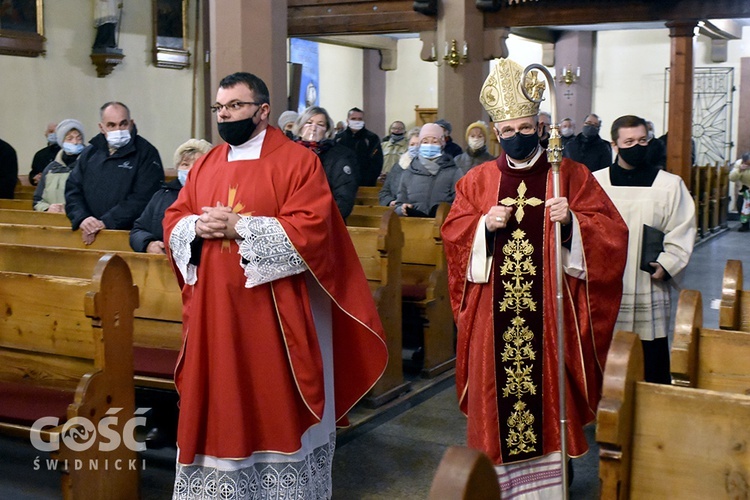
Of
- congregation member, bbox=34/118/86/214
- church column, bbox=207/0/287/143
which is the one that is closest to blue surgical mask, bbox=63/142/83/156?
congregation member, bbox=34/118/86/214

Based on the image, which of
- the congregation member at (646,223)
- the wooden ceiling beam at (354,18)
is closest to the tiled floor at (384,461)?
the congregation member at (646,223)

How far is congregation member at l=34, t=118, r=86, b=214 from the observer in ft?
23.1

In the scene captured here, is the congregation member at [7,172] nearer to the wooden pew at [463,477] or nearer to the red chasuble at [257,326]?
the red chasuble at [257,326]

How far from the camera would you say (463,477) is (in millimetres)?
1216

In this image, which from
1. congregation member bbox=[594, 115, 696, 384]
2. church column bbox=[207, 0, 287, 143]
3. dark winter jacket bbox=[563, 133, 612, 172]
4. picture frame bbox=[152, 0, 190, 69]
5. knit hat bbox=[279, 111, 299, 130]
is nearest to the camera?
congregation member bbox=[594, 115, 696, 384]

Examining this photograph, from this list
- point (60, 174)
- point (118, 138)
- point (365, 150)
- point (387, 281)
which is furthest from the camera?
point (365, 150)

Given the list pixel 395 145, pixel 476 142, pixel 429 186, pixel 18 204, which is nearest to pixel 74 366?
pixel 429 186

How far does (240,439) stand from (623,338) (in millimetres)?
Answer: 1637

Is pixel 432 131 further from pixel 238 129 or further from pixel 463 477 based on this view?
pixel 463 477

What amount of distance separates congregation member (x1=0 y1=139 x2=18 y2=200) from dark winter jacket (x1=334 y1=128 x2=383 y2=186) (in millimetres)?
3214

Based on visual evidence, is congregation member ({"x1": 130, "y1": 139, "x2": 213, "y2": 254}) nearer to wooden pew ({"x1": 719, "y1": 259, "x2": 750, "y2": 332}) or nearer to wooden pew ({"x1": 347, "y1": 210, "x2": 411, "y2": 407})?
wooden pew ({"x1": 347, "y1": 210, "x2": 411, "y2": 407})

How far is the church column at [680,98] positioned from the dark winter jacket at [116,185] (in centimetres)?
796

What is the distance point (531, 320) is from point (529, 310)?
4 centimetres

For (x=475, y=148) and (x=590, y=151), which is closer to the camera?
(x=475, y=148)
